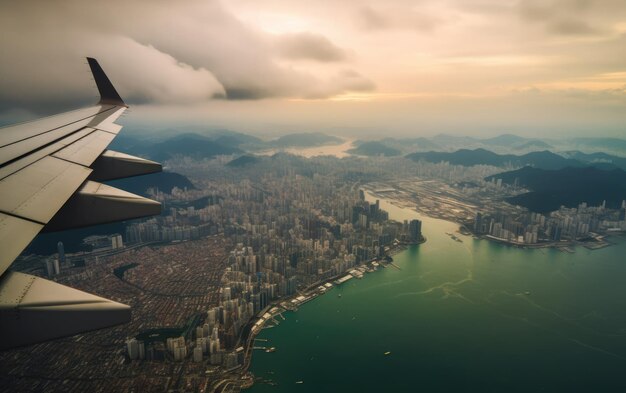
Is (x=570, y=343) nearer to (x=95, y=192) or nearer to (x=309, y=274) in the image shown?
(x=309, y=274)

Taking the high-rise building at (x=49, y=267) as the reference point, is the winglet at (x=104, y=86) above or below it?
above

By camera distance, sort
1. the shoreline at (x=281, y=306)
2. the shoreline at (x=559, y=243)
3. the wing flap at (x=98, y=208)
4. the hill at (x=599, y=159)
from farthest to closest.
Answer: the hill at (x=599, y=159)
the shoreline at (x=559, y=243)
the shoreline at (x=281, y=306)
the wing flap at (x=98, y=208)

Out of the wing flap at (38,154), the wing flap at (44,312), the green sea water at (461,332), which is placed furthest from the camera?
the green sea water at (461,332)

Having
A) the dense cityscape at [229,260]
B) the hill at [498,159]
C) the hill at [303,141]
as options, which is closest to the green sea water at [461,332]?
the dense cityscape at [229,260]

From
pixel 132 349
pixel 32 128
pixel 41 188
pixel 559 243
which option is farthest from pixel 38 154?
pixel 559 243

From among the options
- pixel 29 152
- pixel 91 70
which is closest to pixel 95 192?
pixel 29 152

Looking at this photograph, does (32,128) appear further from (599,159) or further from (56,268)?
(599,159)

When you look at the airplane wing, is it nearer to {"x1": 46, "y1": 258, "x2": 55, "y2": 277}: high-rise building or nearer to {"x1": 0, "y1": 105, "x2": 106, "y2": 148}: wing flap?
{"x1": 0, "y1": 105, "x2": 106, "y2": 148}: wing flap

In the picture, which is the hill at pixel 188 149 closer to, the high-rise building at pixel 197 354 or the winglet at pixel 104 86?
the high-rise building at pixel 197 354
